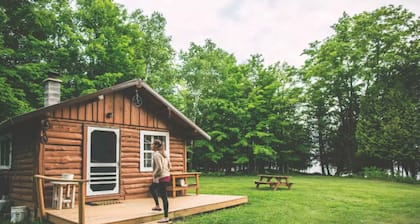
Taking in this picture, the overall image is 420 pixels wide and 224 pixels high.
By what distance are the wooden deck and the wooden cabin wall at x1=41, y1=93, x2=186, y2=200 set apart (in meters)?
0.80

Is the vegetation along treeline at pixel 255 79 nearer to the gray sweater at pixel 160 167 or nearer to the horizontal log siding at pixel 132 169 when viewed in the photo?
the horizontal log siding at pixel 132 169

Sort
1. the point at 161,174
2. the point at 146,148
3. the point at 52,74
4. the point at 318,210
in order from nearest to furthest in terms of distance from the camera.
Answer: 1. the point at 161,174
2. the point at 318,210
3. the point at 52,74
4. the point at 146,148

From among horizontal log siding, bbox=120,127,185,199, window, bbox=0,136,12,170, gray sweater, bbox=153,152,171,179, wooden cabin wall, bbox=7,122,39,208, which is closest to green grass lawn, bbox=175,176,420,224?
gray sweater, bbox=153,152,171,179

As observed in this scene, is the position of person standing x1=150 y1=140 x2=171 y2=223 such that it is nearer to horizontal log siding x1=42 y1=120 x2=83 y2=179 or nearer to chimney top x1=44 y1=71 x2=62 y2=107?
horizontal log siding x1=42 y1=120 x2=83 y2=179

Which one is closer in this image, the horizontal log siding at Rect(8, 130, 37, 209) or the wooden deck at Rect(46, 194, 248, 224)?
the wooden deck at Rect(46, 194, 248, 224)

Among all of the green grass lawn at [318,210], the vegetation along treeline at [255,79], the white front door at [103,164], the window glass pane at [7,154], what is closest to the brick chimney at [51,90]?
the white front door at [103,164]

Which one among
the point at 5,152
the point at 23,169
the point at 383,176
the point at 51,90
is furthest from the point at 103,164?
the point at 383,176

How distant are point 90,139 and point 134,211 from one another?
8.87 ft

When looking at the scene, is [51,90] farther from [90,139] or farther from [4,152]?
[4,152]

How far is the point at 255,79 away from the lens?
28344 millimetres

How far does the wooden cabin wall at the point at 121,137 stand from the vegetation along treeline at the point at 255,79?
9226 millimetres

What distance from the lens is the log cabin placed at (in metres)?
8.10

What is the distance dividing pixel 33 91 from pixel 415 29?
26.0 m

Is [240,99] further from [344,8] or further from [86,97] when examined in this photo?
[86,97]
